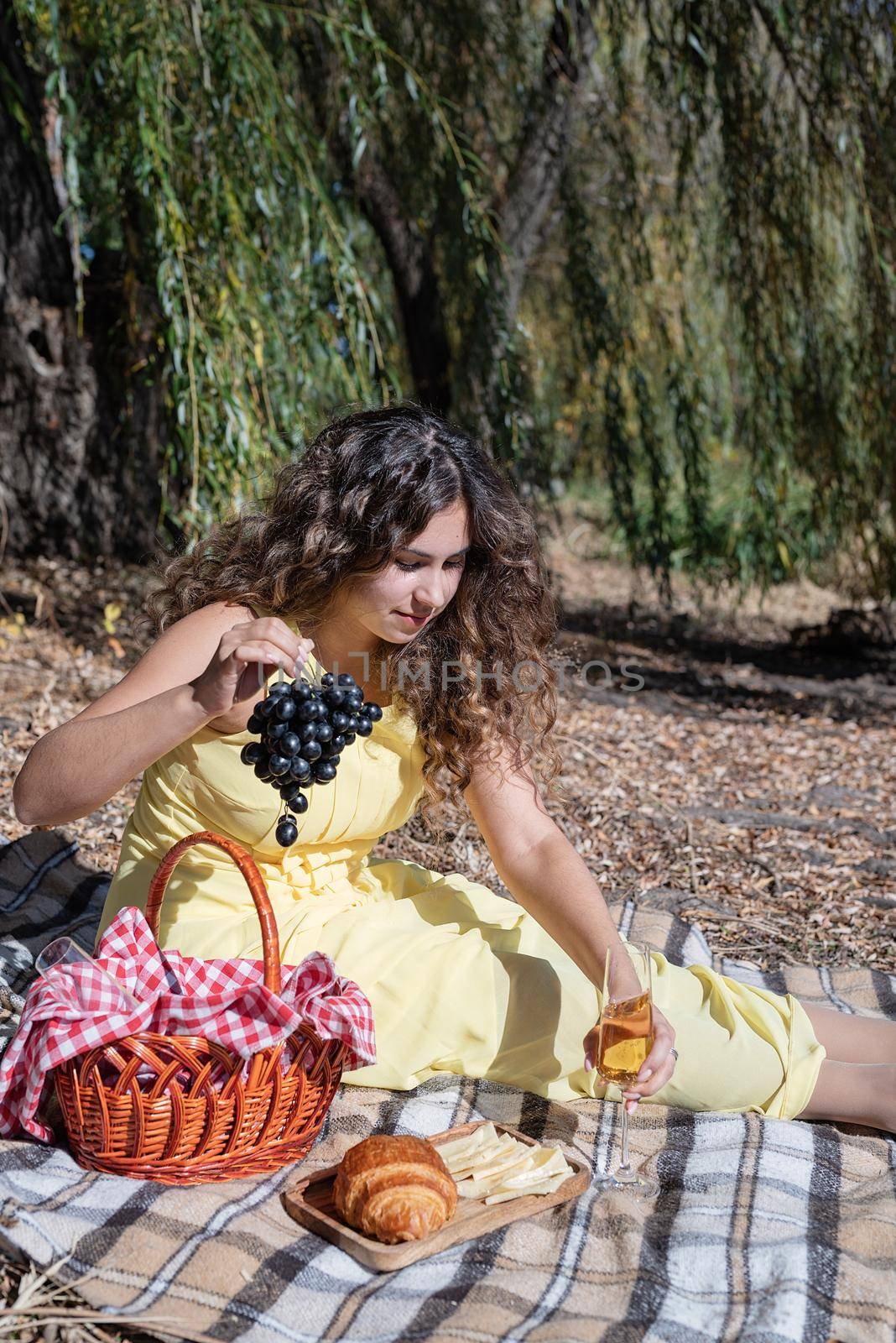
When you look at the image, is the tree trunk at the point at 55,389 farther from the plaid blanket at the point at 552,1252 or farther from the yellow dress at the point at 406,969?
the plaid blanket at the point at 552,1252

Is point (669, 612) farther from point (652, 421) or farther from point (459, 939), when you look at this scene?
point (459, 939)

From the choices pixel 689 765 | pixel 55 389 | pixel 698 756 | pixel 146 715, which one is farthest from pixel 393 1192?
pixel 55 389

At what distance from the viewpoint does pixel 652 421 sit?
5484 mm

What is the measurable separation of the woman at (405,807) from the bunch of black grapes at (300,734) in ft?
1.01

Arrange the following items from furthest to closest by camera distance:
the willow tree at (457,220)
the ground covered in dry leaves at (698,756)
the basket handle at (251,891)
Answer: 1. the willow tree at (457,220)
2. the ground covered in dry leaves at (698,756)
3. the basket handle at (251,891)

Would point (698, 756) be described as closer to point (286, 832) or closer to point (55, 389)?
point (55, 389)

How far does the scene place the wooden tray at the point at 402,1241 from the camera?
1.72 metres

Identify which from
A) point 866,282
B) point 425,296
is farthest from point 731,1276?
point 425,296

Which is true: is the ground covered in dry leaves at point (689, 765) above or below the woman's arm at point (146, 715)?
below

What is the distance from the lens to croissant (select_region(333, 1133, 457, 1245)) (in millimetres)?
1715

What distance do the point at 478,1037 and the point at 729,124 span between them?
137 inches

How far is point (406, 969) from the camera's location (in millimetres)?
2191

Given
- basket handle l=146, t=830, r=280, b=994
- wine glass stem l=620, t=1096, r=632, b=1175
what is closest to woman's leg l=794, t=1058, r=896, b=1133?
wine glass stem l=620, t=1096, r=632, b=1175

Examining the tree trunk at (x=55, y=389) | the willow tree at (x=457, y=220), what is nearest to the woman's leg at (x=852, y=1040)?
the willow tree at (x=457, y=220)
